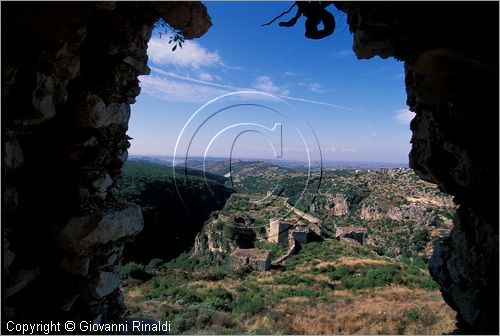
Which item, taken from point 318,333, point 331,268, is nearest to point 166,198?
point 331,268

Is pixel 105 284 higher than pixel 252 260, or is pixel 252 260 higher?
pixel 105 284

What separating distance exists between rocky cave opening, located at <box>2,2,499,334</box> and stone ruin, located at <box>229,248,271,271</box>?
21.0 meters

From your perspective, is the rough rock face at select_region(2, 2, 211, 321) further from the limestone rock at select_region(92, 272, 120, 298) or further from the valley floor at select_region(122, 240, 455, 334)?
the valley floor at select_region(122, 240, 455, 334)

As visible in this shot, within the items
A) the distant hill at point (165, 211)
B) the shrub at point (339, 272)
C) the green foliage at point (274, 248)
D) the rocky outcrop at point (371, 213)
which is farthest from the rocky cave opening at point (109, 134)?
the rocky outcrop at point (371, 213)

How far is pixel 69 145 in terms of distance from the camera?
4602 mm

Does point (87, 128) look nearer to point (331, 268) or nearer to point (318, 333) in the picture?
point (318, 333)

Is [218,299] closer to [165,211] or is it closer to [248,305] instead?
[248,305]

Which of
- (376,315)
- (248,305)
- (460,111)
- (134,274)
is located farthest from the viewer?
(134,274)

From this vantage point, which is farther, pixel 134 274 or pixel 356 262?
pixel 356 262

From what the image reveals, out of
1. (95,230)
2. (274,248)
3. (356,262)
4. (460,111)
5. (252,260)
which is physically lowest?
(274,248)

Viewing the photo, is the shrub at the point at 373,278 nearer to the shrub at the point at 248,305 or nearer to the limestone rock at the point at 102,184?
the shrub at the point at 248,305

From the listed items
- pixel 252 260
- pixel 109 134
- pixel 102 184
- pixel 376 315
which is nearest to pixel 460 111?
pixel 109 134

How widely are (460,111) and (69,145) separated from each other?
197 inches

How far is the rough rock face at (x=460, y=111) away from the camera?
131 inches
